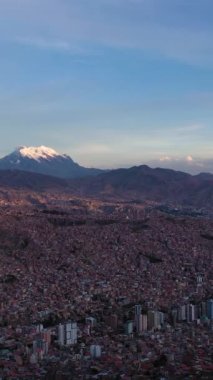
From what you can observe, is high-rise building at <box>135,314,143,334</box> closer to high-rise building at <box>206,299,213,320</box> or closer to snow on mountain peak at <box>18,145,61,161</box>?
high-rise building at <box>206,299,213,320</box>

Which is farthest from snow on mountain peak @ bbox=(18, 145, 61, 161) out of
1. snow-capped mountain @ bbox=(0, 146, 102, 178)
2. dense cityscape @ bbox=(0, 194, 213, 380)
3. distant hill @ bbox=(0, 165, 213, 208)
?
dense cityscape @ bbox=(0, 194, 213, 380)

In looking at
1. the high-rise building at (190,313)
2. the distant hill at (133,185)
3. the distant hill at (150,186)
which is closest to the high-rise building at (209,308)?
the high-rise building at (190,313)

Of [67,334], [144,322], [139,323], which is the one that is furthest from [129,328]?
[67,334]

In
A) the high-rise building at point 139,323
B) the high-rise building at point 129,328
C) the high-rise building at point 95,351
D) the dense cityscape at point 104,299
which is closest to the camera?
the dense cityscape at point 104,299

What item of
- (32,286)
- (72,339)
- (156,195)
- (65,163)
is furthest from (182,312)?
(65,163)

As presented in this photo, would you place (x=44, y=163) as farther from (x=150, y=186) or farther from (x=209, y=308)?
(x=209, y=308)

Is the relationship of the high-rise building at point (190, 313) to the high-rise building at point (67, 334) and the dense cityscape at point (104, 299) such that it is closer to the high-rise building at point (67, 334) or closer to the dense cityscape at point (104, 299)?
the dense cityscape at point (104, 299)

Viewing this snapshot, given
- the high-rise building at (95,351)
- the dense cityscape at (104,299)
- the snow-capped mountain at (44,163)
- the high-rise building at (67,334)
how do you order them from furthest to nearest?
1. the snow-capped mountain at (44,163)
2. the high-rise building at (67,334)
3. the high-rise building at (95,351)
4. the dense cityscape at (104,299)

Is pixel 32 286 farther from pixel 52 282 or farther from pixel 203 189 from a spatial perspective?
pixel 203 189
